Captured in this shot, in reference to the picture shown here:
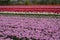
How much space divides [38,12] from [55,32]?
852 centimetres

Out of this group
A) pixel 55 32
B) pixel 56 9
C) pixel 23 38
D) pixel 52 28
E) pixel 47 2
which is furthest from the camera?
pixel 47 2

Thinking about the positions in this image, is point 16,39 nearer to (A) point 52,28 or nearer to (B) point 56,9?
(A) point 52,28

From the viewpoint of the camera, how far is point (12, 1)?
24578 millimetres

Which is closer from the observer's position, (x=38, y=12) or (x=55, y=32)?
(x=55, y=32)

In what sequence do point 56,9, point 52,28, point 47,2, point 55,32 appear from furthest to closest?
point 47,2
point 56,9
point 52,28
point 55,32

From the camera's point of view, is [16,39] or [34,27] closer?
[16,39]

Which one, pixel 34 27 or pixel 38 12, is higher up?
pixel 34 27

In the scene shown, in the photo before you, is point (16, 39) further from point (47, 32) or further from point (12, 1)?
point (12, 1)

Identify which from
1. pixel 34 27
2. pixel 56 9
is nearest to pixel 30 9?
pixel 56 9

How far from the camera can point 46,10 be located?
16328 mm

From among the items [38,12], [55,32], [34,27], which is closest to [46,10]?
[38,12]

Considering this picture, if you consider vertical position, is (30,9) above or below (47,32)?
below

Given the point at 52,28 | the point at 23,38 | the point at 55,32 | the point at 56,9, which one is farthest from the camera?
the point at 56,9

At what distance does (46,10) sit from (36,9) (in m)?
0.78
